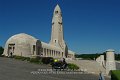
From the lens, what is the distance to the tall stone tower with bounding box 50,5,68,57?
93250mm

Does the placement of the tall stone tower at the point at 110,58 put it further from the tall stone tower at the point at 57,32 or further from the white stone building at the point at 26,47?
the tall stone tower at the point at 57,32

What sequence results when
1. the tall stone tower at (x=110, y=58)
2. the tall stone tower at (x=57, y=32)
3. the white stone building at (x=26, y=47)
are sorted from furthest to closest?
the tall stone tower at (x=57, y=32), the white stone building at (x=26, y=47), the tall stone tower at (x=110, y=58)

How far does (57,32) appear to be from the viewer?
3693 inches

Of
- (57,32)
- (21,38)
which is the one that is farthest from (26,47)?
(57,32)

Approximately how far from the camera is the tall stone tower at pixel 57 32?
93250 mm

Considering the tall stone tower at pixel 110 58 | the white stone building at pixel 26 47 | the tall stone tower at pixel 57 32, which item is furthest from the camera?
the tall stone tower at pixel 57 32

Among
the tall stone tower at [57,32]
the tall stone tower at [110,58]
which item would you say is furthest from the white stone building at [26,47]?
the tall stone tower at [110,58]

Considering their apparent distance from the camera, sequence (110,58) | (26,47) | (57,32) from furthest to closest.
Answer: (57,32), (26,47), (110,58)

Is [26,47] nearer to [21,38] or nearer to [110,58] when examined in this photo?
[21,38]

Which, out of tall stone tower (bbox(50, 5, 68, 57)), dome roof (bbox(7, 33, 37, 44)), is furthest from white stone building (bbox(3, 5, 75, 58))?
tall stone tower (bbox(50, 5, 68, 57))

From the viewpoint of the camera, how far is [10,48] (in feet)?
214

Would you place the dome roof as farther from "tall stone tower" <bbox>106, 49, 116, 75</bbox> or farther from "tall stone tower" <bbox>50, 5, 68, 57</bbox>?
"tall stone tower" <bbox>106, 49, 116, 75</bbox>

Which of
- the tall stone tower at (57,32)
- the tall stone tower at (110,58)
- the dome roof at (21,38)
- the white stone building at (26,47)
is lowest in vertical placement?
the tall stone tower at (110,58)

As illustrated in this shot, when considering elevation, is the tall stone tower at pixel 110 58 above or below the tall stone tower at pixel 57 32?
below
